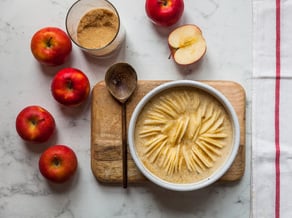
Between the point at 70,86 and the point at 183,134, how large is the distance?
29cm

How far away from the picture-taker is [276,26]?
125cm

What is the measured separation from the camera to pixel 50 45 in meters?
1.22

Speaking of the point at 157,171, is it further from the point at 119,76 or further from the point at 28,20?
the point at 28,20

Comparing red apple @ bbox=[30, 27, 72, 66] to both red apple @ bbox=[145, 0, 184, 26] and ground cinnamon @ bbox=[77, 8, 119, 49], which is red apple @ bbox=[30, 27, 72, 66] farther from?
red apple @ bbox=[145, 0, 184, 26]

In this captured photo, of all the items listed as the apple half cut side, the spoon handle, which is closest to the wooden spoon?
the spoon handle

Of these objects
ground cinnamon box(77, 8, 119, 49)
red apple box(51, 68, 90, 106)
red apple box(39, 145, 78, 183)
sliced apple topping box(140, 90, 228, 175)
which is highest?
ground cinnamon box(77, 8, 119, 49)

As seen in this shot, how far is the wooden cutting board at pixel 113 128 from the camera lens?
4.00ft

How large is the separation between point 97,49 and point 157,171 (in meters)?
0.31

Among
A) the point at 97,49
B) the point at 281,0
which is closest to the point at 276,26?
the point at 281,0

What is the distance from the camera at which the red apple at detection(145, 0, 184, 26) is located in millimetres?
1208

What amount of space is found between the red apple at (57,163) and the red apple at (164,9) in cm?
38

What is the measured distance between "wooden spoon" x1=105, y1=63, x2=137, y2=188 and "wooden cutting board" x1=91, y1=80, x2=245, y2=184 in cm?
1

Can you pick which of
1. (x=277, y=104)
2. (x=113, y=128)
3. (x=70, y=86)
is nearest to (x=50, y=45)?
(x=70, y=86)

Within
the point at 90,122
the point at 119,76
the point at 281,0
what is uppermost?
the point at 281,0
